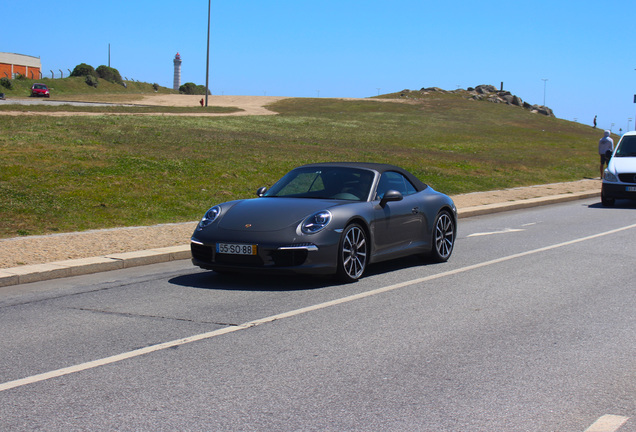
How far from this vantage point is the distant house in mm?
91750

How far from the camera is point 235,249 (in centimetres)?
835

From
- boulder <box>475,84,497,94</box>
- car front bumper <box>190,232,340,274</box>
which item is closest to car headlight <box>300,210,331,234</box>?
car front bumper <box>190,232,340,274</box>

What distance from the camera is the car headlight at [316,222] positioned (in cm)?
838

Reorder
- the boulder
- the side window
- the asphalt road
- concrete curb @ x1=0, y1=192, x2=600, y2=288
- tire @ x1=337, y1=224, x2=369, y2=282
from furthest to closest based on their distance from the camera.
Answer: the boulder
the side window
concrete curb @ x1=0, y1=192, x2=600, y2=288
tire @ x1=337, y1=224, x2=369, y2=282
the asphalt road

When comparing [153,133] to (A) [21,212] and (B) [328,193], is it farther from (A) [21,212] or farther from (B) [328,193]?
(B) [328,193]

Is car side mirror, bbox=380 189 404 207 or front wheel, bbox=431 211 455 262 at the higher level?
car side mirror, bbox=380 189 404 207

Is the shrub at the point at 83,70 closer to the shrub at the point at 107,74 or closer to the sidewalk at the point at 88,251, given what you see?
the shrub at the point at 107,74

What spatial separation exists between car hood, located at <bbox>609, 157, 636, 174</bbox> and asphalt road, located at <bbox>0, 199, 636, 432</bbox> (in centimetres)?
1029

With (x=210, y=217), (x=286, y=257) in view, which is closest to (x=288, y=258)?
(x=286, y=257)

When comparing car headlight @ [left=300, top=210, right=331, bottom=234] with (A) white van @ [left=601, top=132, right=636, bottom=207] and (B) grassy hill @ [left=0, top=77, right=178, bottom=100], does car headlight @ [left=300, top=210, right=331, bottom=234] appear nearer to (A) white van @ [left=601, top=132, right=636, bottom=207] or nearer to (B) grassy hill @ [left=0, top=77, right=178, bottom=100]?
(A) white van @ [left=601, top=132, right=636, bottom=207]

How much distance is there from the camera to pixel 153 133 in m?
27.2

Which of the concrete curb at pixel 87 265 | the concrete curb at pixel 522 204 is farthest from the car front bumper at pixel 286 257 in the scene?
the concrete curb at pixel 522 204

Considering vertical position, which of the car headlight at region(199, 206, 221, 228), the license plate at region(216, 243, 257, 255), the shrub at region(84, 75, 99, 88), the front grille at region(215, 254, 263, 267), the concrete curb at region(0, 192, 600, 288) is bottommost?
A: the concrete curb at region(0, 192, 600, 288)

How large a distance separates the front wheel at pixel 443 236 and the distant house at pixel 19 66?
88199 mm
